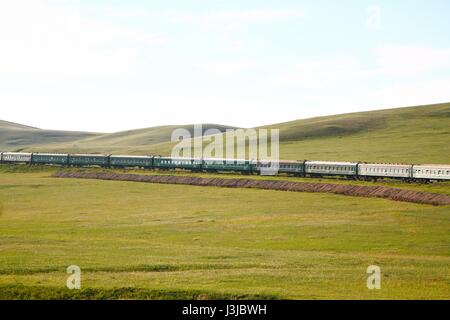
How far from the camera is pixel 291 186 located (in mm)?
59688

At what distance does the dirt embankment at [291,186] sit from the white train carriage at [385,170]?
18.2 feet

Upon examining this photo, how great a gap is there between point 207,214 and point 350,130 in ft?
272

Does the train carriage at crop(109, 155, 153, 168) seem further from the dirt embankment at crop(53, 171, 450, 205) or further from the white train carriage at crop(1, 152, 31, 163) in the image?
the white train carriage at crop(1, 152, 31, 163)

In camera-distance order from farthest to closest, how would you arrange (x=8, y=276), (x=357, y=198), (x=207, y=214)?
(x=357, y=198) → (x=207, y=214) → (x=8, y=276)

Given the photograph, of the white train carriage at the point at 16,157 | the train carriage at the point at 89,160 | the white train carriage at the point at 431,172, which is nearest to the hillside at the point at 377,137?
the white train carriage at the point at 431,172

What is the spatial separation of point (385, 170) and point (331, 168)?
6286 millimetres

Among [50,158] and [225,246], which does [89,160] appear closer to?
[50,158]

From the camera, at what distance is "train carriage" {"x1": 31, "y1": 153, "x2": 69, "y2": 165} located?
310 feet

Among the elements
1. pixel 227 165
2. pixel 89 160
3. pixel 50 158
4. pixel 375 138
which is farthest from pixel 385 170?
pixel 50 158

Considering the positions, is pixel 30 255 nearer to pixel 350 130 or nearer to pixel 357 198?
pixel 357 198

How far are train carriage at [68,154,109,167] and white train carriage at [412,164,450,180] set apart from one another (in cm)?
4462

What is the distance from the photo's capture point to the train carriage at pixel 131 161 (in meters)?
84.4
